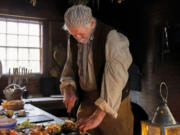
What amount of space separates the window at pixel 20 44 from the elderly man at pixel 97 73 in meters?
3.42

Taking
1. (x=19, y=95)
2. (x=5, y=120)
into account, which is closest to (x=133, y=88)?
(x=19, y=95)

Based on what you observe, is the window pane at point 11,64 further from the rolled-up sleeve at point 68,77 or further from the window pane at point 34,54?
the rolled-up sleeve at point 68,77

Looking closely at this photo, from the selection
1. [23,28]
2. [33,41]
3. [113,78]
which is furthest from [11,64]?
[113,78]

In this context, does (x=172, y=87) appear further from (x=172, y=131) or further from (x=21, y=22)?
(x=21, y=22)

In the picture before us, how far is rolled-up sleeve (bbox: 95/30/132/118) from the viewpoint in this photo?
1.38 m

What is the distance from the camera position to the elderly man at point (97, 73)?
139cm

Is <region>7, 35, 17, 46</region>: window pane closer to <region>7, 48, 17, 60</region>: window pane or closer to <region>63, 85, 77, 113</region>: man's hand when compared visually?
<region>7, 48, 17, 60</region>: window pane

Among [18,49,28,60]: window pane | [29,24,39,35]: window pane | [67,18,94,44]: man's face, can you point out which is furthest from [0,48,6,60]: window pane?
[67,18,94,44]: man's face

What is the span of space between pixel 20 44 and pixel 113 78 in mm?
4079

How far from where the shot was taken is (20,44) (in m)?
5.07

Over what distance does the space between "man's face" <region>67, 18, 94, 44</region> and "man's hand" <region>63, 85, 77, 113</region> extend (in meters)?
0.42

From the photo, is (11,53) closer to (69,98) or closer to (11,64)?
(11,64)

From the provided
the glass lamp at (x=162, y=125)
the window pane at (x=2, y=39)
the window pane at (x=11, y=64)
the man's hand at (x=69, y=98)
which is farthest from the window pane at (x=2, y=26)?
the glass lamp at (x=162, y=125)

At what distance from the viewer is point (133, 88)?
12.5 feet
